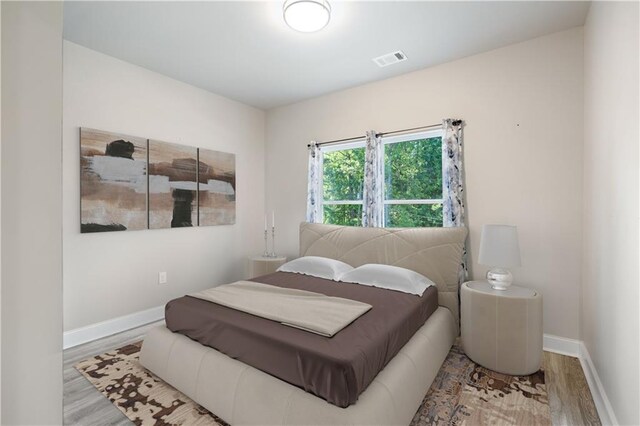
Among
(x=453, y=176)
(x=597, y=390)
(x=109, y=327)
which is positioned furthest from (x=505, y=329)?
(x=109, y=327)

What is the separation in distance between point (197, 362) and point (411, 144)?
2946mm

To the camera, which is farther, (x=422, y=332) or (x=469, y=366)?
(x=469, y=366)

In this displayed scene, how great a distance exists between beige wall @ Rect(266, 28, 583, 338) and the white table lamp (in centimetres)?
46

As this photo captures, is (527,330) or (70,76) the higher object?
(70,76)

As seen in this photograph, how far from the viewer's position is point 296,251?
14.0ft

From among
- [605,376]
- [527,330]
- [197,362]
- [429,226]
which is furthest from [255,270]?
[605,376]

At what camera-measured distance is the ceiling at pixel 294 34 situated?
7.41 ft

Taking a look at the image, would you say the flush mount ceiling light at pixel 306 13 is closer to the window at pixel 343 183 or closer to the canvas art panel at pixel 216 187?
the window at pixel 343 183

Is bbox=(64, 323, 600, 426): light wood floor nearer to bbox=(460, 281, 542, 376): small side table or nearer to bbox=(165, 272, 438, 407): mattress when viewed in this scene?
bbox=(460, 281, 542, 376): small side table

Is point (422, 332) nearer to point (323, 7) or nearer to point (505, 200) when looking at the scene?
point (505, 200)

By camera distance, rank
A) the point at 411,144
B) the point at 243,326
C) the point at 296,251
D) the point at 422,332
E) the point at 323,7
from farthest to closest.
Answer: the point at 296,251, the point at 411,144, the point at 422,332, the point at 323,7, the point at 243,326

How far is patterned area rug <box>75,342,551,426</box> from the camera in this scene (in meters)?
1.79

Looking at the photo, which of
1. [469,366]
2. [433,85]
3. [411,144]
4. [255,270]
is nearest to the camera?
[469,366]

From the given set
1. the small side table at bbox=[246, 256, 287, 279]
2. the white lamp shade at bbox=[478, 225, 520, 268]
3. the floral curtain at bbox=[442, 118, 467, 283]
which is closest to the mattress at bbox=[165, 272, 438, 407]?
the white lamp shade at bbox=[478, 225, 520, 268]
